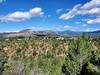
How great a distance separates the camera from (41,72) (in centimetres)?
7106

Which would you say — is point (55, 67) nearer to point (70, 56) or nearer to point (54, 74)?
point (54, 74)

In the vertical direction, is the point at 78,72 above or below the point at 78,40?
below

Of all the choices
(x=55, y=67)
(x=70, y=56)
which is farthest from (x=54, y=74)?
(x=70, y=56)

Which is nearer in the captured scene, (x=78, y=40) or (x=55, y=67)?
(x=78, y=40)

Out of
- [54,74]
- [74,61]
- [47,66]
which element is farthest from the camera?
[47,66]

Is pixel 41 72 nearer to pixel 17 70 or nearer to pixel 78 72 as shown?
pixel 17 70

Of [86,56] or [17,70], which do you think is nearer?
[86,56]

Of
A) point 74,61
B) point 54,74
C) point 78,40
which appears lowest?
point 54,74

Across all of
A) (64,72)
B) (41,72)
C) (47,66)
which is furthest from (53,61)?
(64,72)

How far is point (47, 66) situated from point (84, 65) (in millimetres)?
15780

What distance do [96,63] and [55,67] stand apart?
45.2 feet

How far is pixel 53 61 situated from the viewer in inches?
3155

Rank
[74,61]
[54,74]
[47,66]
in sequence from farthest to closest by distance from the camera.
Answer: [47,66] < [54,74] < [74,61]

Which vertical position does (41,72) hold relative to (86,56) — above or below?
below
